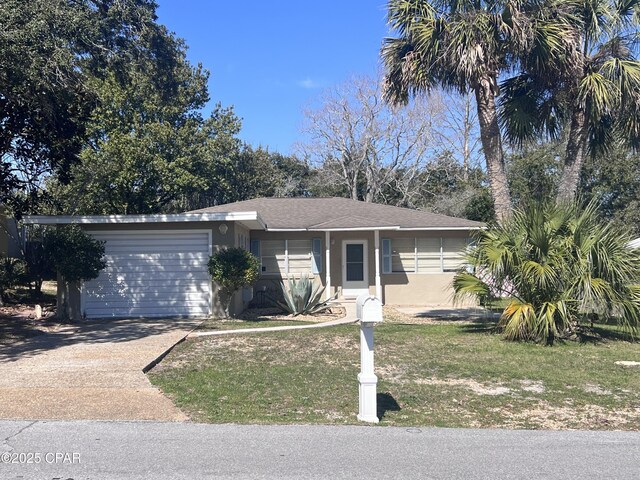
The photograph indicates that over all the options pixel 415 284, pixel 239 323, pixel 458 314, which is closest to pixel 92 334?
pixel 239 323

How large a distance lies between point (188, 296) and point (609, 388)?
1059 centimetres

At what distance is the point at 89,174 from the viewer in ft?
71.3

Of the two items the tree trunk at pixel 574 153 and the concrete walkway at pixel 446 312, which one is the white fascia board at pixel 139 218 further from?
the tree trunk at pixel 574 153

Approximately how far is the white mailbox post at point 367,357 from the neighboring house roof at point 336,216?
11.7m

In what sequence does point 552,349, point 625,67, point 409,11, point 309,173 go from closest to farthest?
point 552,349, point 625,67, point 409,11, point 309,173

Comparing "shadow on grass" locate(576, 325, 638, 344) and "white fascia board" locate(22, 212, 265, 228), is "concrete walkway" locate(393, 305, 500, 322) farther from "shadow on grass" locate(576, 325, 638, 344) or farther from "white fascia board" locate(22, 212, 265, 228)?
"white fascia board" locate(22, 212, 265, 228)

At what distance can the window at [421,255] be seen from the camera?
2052 centimetres

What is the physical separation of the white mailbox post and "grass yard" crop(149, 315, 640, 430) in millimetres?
199

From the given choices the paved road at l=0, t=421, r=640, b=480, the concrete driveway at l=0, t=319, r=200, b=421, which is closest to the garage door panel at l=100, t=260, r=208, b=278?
the concrete driveway at l=0, t=319, r=200, b=421

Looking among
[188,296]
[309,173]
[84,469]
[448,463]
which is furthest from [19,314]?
[309,173]

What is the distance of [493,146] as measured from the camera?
15680 mm

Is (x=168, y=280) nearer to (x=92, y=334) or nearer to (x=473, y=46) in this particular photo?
(x=92, y=334)

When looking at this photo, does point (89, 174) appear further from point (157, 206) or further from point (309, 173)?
point (309, 173)

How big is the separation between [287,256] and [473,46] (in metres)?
9.02
